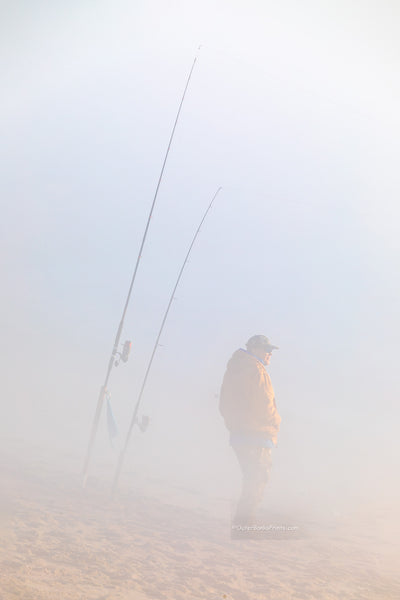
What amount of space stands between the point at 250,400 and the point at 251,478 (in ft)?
2.55

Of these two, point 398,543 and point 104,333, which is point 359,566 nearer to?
point 398,543

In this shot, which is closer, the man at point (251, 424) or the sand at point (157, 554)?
the sand at point (157, 554)

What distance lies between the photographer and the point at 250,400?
17.7ft

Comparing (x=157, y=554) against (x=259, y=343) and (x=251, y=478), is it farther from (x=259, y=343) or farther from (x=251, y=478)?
(x=259, y=343)

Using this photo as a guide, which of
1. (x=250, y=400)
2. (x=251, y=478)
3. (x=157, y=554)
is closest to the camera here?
(x=157, y=554)

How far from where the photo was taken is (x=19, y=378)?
2319cm

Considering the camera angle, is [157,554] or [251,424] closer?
[157,554]

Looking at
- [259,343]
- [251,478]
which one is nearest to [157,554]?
[251,478]

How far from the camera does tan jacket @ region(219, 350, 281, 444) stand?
537cm

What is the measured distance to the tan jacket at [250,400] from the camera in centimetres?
537

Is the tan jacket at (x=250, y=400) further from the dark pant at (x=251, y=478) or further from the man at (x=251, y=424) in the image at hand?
the dark pant at (x=251, y=478)

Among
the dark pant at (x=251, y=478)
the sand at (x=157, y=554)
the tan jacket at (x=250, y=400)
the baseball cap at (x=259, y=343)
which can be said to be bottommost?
the sand at (x=157, y=554)

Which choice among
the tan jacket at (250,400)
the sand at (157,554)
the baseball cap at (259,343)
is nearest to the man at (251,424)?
the tan jacket at (250,400)

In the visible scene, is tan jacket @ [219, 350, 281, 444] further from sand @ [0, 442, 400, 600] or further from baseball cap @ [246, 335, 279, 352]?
Answer: sand @ [0, 442, 400, 600]
